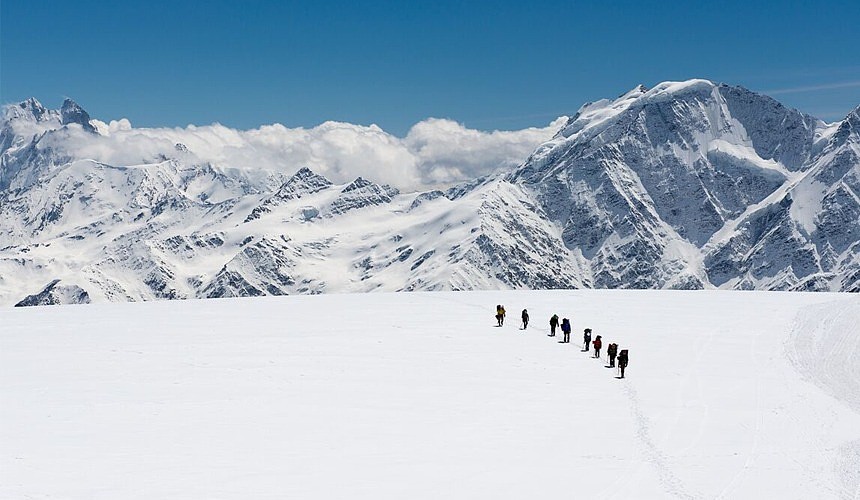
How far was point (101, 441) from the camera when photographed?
75.7ft

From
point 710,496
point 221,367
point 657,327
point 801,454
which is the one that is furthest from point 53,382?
point 657,327

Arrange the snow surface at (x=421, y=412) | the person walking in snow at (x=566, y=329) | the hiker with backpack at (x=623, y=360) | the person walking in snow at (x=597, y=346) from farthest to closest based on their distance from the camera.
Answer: the person walking in snow at (x=566, y=329) → the person walking in snow at (x=597, y=346) → the hiker with backpack at (x=623, y=360) → the snow surface at (x=421, y=412)

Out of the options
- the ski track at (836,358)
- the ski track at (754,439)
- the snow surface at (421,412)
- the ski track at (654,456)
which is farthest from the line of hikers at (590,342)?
the ski track at (836,358)

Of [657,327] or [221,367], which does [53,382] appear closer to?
[221,367]

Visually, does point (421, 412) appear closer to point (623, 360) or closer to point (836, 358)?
point (623, 360)

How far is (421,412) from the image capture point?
2747 cm

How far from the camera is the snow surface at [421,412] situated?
20641 millimetres

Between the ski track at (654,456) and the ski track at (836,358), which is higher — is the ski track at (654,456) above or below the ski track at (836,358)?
below

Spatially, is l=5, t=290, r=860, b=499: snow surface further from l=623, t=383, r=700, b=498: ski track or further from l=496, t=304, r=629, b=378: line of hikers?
l=496, t=304, r=629, b=378: line of hikers

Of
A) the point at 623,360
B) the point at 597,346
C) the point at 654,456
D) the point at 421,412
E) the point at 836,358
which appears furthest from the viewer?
the point at 836,358

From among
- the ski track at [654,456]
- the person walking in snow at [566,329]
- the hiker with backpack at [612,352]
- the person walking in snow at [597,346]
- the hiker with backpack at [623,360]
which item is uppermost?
the person walking in snow at [566,329]

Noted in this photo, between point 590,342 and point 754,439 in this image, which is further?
point 590,342

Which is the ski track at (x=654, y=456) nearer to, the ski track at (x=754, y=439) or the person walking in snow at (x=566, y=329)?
the ski track at (x=754, y=439)

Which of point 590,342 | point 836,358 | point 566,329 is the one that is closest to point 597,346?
point 590,342
